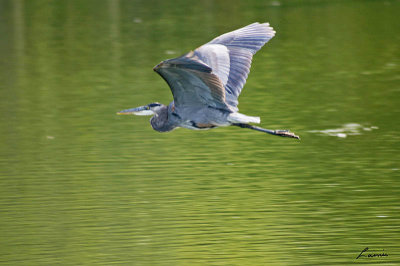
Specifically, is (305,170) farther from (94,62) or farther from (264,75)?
(94,62)

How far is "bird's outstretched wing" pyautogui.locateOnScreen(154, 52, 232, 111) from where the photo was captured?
782 centimetres

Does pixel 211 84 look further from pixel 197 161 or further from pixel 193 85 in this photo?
pixel 197 161

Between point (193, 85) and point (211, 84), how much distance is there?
0.16 m

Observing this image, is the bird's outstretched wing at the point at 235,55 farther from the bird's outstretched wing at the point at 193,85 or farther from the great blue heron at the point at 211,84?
the bird's outstretched wing at the point at 193,85

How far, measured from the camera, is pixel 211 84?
27.3 feet

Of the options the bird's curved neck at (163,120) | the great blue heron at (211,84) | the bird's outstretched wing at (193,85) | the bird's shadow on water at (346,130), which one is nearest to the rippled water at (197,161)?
the bird's shadow on water at (346,130)

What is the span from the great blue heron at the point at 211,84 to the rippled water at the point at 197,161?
107 centimetres

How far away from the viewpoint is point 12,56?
20266 mm

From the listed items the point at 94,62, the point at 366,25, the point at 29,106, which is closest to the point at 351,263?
the point at 29,106

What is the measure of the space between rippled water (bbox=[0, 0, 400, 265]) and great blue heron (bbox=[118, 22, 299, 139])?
1.07 metres

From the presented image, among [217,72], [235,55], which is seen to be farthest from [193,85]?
[235,55]

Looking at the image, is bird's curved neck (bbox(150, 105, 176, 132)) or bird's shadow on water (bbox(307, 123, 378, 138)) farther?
bird's shadow on water (bbox(307, 123, 378, 138))

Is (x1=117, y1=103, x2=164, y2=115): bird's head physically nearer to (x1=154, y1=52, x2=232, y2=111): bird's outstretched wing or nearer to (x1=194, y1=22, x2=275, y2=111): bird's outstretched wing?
(x1=154, y1=52, x2=232, y2=111): bird's outstretched wing

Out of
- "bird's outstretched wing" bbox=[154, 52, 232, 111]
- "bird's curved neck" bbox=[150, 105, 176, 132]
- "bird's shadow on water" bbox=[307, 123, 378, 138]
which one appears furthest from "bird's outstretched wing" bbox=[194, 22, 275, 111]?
"bird's shadow on water" bbox=[307, 123, 378, 138]
